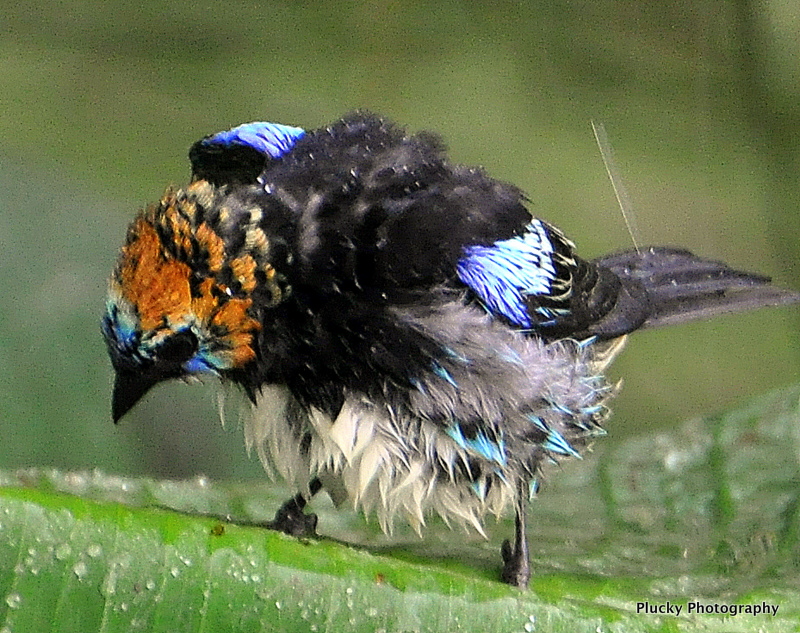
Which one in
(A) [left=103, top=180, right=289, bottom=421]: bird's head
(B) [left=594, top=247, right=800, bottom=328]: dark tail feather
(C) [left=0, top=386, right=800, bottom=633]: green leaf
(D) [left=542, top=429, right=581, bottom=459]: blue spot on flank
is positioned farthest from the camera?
(B) [left=594, top=247, right=800, bottom=328]: dark tail feather

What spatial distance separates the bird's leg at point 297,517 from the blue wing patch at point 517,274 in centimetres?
40

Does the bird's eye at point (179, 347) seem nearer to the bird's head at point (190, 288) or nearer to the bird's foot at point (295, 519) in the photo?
the bird's head at point (190, 288)

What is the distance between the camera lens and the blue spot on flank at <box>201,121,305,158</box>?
4.51 ft

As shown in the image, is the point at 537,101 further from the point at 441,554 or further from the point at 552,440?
the point at 441,554

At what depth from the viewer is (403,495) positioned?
4.25 ft

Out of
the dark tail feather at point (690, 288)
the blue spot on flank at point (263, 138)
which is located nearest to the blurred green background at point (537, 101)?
the dark tail feather at point (690, 288)

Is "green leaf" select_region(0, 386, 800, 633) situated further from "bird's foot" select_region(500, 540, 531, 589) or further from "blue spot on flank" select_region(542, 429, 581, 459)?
"blue spot on flank" select_region(542, 429, 581, 459)

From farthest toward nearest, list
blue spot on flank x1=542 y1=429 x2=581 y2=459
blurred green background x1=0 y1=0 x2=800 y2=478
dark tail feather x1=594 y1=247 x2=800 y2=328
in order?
1. blurred green background x1=0 y1=0 x2=800 y2=478
2. dark tail feather x1=594 y1=247 x2=800 y2=328
3. blue spot on flank x1=542 y1=429 x2=581 y2=459

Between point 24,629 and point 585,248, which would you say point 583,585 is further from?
point 585,248

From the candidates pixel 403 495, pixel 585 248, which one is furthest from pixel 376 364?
pixel 585 248

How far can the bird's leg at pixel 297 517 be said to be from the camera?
143cm

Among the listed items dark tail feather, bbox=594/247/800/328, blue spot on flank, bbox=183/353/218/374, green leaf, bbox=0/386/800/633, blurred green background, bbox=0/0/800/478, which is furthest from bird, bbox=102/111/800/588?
blurred green background, bbox=0/0/800/478

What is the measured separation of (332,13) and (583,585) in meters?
2.71

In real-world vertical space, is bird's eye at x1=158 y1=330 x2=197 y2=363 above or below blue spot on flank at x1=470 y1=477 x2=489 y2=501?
above
